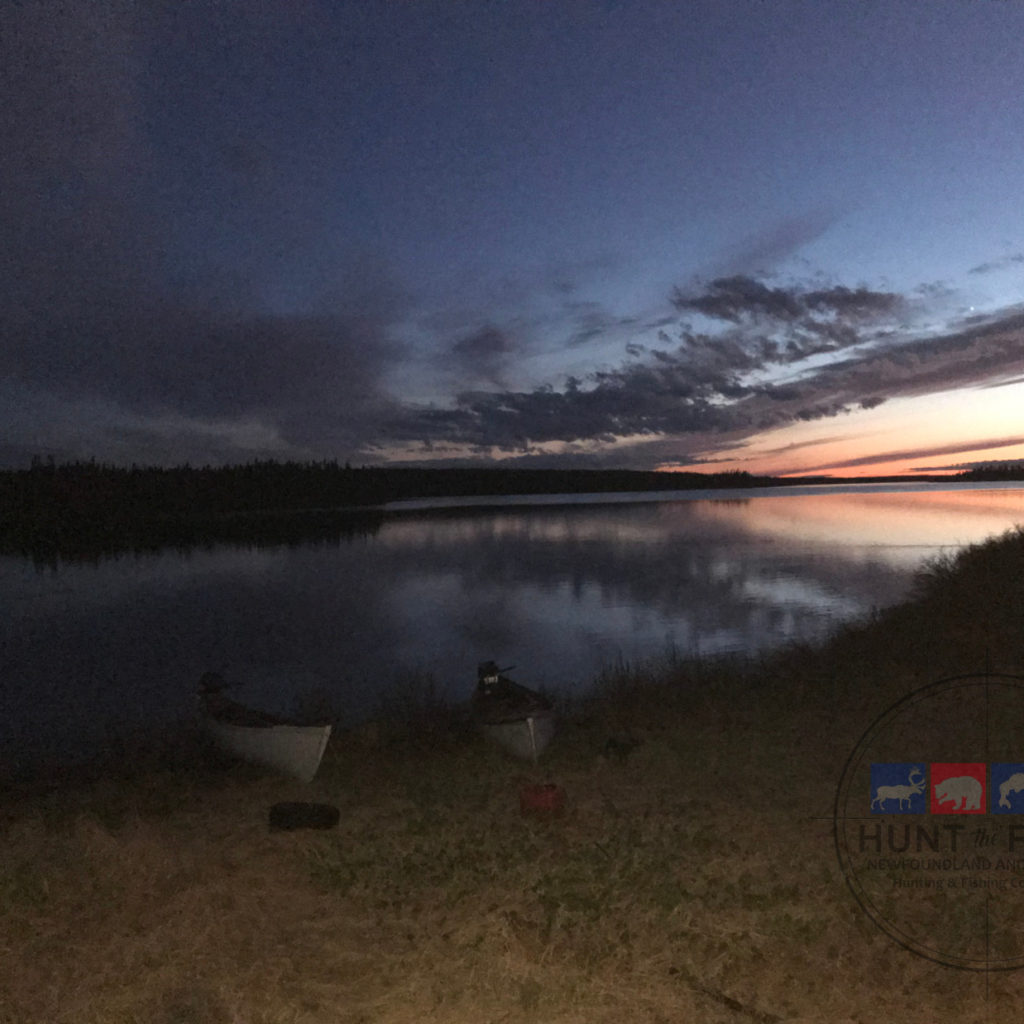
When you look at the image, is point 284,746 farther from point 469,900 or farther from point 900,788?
point 900,788

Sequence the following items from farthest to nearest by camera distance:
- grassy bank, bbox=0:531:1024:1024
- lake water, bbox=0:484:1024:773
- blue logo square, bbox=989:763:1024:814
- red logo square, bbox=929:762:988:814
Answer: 1. lake water, bbox=0:484:1024:773
2. red logo square, bbox=929:762:988:814
3. blue logo square, bbox=989:763:1024:814
4. grassy bank, bbox=0:531:1024:1024

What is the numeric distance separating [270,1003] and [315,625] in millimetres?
24569

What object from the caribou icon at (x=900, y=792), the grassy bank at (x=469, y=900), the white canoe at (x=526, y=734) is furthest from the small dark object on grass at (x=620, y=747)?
the caribou icon at (x=900, y=792)

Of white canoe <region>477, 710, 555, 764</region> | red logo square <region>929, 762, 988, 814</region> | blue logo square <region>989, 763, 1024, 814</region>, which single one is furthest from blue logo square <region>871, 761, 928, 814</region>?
white canoe <region>477, 710, 555, 764</region>

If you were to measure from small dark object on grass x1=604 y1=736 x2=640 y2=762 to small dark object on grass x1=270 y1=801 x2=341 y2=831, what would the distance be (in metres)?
4.28

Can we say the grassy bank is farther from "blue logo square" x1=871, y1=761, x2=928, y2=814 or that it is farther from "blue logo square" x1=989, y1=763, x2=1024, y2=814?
"blue logo square" x1=989, y1=763, x2=1024, y2=814

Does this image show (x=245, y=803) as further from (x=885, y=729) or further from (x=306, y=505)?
(x=306, y=505)

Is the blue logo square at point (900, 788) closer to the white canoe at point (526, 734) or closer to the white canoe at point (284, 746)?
the white canoe at point (526, 734)

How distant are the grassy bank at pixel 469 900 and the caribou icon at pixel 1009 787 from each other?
1821 mm

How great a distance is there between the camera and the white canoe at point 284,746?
10.5 metres

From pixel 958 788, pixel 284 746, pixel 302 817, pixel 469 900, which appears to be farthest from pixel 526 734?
pixel 958 788

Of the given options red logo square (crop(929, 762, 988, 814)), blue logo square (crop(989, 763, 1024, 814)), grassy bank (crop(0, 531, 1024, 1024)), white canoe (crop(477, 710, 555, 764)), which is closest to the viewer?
grassy bank (crop(0, 531, 1024, 1024))

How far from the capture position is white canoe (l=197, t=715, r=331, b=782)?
414 inches

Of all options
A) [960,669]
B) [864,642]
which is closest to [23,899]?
[960,669]
